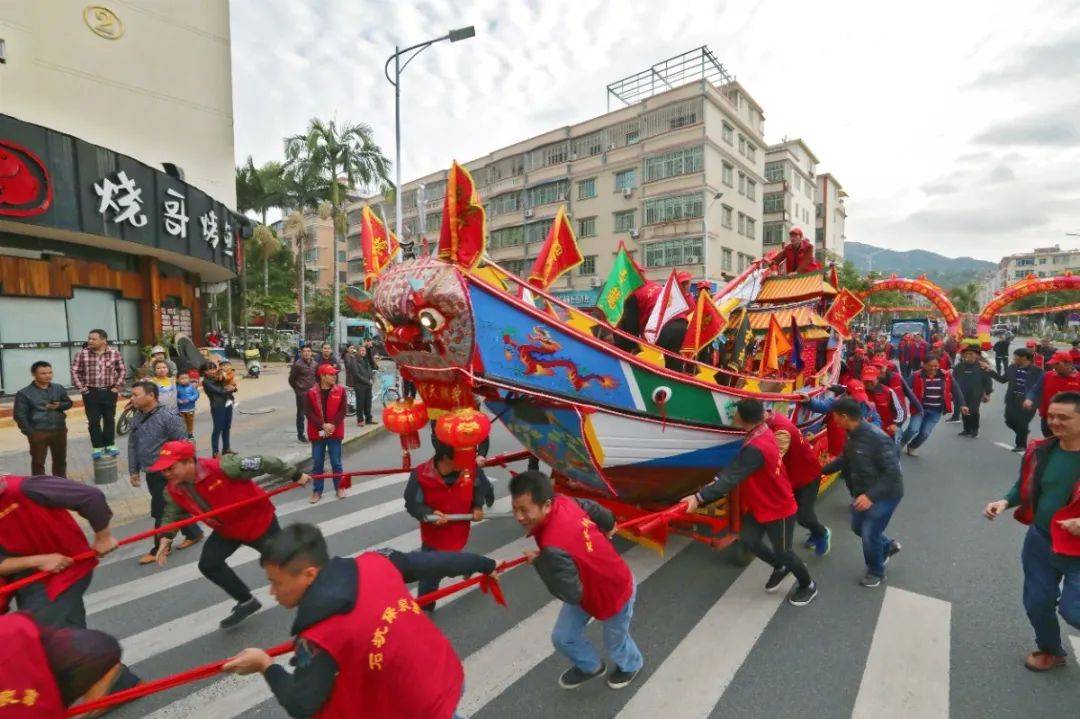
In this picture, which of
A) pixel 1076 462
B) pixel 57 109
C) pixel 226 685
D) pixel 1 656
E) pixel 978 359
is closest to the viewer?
pixel 1 656

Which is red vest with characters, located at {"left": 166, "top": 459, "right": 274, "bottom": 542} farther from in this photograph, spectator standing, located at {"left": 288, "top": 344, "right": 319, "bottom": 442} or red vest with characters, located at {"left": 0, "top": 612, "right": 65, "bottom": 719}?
spectator standing, located at {"left": 288, "top": 344, "right": 319, "bottom": 442}

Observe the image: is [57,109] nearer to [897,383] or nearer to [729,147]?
[897,383]

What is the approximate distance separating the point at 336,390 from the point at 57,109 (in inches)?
551

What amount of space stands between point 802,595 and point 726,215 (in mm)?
26224

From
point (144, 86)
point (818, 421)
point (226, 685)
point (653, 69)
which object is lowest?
point (226, 685)

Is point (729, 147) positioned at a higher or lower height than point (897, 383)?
higher

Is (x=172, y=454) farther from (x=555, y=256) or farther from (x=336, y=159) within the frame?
(x=336, y=159)

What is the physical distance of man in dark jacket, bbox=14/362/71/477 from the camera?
559 cm

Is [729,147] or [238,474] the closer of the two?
[238,474]

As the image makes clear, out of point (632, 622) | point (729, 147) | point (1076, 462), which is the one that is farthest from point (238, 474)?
point (729, 147)

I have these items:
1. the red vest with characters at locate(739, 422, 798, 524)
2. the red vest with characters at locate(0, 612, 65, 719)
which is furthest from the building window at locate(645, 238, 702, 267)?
the red vest with characters at locate(0, 612, 65, 719)

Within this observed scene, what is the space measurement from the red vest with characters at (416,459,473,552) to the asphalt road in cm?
60

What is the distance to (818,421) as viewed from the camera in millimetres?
6582

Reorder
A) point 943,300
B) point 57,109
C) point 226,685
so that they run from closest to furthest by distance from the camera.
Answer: point 226,685 → point 57,109 → point 943,300
